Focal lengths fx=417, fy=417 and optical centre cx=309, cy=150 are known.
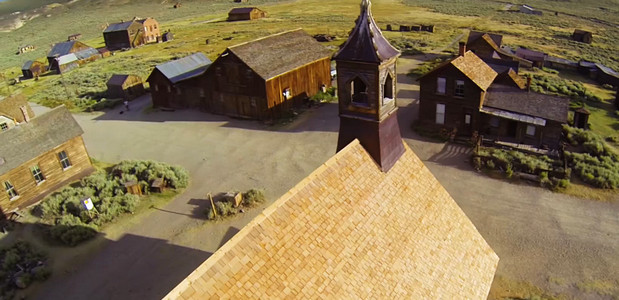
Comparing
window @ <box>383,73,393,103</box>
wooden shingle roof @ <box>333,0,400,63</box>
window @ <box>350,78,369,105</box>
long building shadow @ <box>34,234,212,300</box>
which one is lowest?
long building shadow @ <box>34,234,212,300</box>

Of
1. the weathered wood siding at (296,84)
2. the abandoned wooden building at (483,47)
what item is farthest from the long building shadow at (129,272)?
the abandoned wooden building at (483,47)

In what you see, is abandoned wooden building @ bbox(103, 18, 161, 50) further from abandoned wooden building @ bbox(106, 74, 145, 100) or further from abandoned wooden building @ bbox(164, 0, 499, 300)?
abandoned wooden building @ bbox(164, 0, 499, 300)

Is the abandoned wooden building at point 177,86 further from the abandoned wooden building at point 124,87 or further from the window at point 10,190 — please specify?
Result: the window at point 10,190

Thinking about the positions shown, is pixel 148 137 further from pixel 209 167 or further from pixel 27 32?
pixel 27 32

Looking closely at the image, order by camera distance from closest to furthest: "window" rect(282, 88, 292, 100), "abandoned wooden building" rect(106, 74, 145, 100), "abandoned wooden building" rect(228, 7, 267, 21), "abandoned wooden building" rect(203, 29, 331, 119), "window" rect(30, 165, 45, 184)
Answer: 1. "window" rect(30, 165, 45, 184)
2. "abandoned wooden building" rect(203, 29, 331, 119)
3. "window" rect(282, 88, 292, 100)
4. "abandoned wooden building" rect(106, 74, 145, 100)
5. "abandoned wooden building" rect(228, 7, 267, 21)

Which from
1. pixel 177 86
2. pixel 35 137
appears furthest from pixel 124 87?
pixel 35 137

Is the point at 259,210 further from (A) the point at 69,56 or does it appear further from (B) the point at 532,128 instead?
(A) the point at 69,56

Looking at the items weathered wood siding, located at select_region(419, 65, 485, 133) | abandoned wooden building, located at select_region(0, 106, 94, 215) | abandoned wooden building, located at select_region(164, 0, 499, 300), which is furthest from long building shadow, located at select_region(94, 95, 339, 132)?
abandoned wooden building, located at select_region(164, 0, 499, 300)
